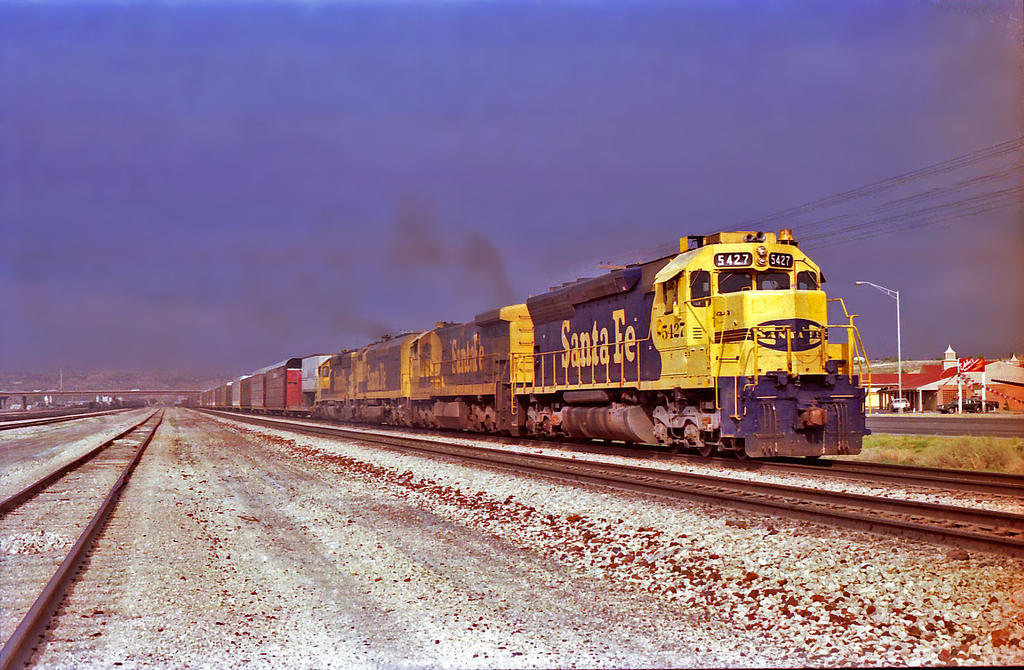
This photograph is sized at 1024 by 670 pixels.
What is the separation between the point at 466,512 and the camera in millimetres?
10898

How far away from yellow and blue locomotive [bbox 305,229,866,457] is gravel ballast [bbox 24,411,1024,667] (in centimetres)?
431

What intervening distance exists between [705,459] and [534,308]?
9000 mm

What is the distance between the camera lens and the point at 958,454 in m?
18.5

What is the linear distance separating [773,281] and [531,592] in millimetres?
9827

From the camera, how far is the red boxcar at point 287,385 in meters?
57.4

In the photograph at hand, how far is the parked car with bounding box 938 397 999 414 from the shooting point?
54.5 metres

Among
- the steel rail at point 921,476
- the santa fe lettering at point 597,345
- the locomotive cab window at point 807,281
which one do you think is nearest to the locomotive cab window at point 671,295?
the santa fe lettering at point 597,345

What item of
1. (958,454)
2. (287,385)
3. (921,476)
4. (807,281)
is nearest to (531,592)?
→ (921,476)

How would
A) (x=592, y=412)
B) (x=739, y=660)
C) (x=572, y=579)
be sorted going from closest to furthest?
(x=739, y=660) → (x=572, y=579) → (x=592, y=412)

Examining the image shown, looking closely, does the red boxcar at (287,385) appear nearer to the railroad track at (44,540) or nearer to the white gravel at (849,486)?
the railroad track at (44,540)

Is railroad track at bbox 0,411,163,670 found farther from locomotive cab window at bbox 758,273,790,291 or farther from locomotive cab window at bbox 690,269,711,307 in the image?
locomotive cab window at bbox 758,273,790,291

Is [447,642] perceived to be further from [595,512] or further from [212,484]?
[212,484]

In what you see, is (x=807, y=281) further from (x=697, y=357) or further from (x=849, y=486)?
(x=849, y=486)

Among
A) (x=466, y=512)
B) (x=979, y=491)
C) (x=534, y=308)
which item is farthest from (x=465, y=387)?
(x=979, y=491)
